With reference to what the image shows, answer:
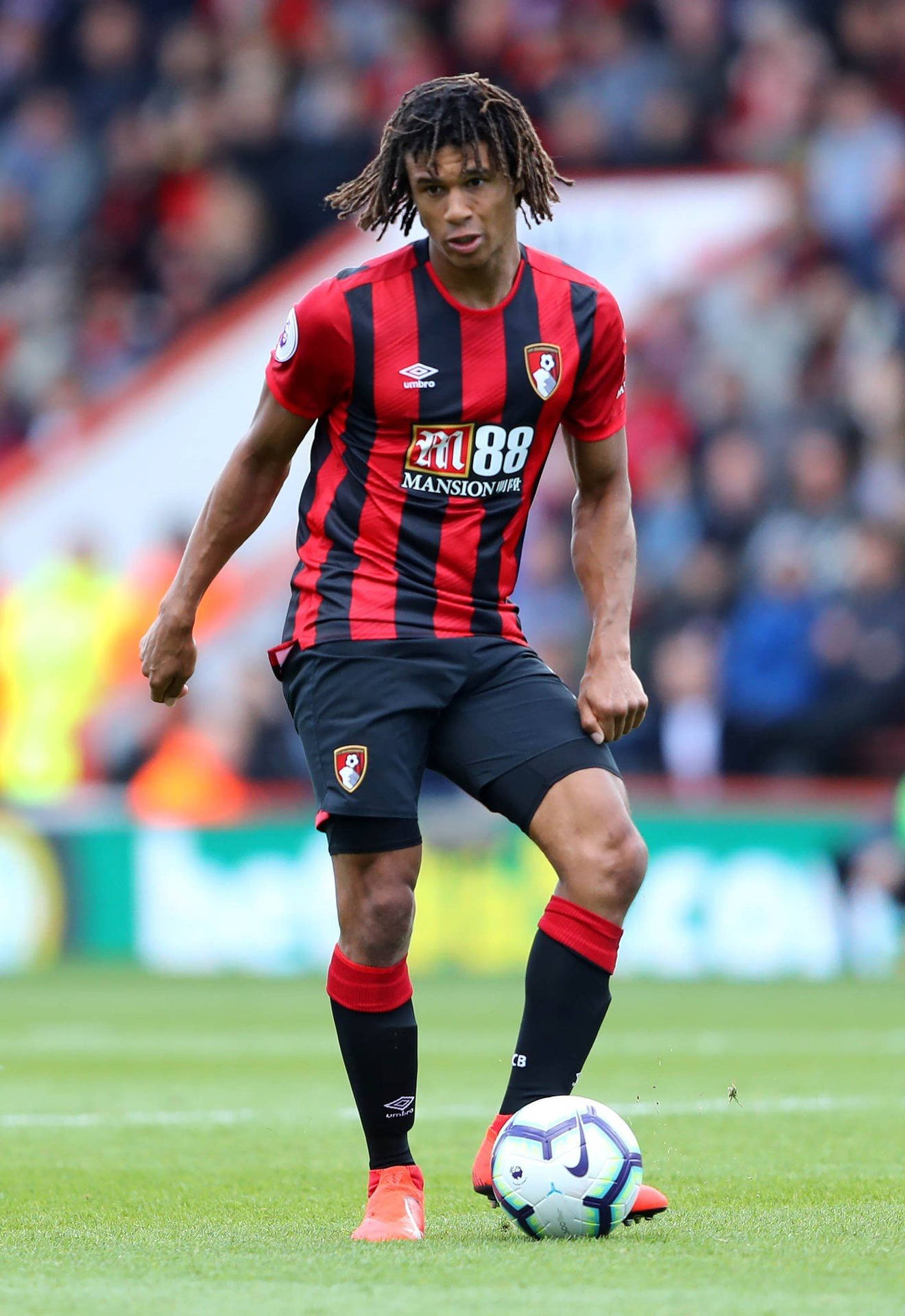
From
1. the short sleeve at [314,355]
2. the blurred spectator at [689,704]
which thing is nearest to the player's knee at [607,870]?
the short sleeve at [314,355]

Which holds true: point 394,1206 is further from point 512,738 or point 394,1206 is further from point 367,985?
point 512,738

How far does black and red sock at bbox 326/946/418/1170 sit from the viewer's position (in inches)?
159

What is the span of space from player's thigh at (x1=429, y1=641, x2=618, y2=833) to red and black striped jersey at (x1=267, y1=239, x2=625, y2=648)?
101 mm

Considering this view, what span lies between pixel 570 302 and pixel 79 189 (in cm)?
1167

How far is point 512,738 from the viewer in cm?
398

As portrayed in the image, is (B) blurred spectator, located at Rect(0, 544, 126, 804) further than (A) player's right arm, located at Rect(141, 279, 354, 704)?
Yes

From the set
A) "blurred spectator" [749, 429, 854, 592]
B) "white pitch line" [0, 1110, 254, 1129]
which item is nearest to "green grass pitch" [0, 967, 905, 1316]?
"white pitch line" [0, 1110, 254, 1129]

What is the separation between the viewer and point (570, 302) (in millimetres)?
4086

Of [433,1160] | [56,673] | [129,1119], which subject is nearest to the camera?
[433,1160]

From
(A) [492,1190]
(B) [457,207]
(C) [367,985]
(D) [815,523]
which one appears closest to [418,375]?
(B) [457,207]

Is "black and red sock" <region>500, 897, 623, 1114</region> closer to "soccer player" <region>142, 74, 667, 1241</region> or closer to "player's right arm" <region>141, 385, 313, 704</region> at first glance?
"soccer player" <region>142, 74, 667, 1241</region>

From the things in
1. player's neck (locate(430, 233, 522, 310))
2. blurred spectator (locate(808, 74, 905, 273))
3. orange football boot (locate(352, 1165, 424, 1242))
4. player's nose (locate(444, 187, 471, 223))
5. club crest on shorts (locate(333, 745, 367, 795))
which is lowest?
orange football boot (locate(352, 1165, 424, 1242))

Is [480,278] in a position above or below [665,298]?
below

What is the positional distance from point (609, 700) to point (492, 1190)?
0.91m
